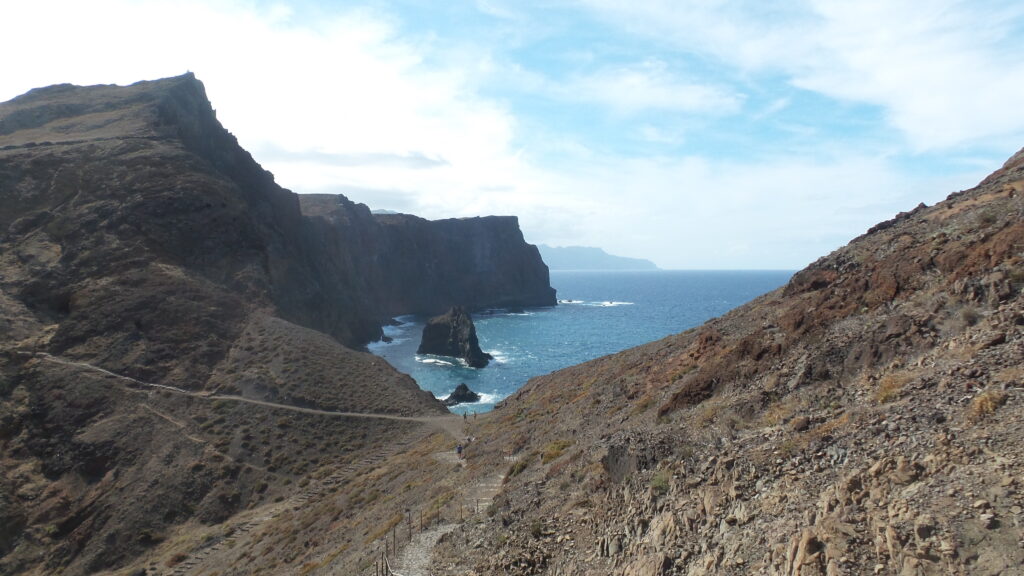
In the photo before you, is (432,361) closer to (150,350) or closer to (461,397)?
(461,397)

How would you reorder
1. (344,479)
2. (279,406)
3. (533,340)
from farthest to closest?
1. (533,340)
2. (279,406)
3. (344,479)

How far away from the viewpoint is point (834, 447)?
29.0 feet

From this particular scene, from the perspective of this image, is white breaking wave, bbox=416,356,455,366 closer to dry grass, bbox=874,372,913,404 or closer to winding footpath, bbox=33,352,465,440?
winding footpath, bbox=33,352,465,440

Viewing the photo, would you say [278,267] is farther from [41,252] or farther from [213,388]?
[213,388]

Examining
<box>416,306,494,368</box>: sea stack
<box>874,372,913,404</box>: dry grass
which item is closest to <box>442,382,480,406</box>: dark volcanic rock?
<box>416,306,494,368</box>: sea stack

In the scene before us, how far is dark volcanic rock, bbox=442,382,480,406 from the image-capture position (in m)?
56.7

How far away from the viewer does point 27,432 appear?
3180 centimetres

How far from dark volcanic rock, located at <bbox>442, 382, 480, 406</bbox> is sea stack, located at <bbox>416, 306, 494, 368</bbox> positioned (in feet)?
54.8

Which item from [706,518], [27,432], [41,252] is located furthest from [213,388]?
[706,518]

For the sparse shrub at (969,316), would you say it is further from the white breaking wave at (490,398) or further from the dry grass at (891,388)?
the white breaking wave at (490,398)

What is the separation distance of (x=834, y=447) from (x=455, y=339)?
246ft

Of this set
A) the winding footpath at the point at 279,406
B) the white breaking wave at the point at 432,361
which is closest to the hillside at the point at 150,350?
the winding footpath at the point at 279,406

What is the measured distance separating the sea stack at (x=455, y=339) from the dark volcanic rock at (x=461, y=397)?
54.8ft

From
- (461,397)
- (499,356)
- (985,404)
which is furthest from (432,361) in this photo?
(985,404)
